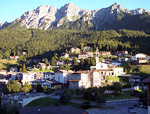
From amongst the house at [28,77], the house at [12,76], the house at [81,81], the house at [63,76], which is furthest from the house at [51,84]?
the house at [12,76]

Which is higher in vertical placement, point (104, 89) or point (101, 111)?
point (104, 89)

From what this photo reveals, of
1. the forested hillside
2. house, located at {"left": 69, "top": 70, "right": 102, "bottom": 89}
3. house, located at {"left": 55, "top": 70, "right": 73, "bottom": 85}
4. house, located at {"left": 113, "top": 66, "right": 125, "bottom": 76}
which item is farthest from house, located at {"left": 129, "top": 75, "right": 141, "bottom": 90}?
the forested hillside

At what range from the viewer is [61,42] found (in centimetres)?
12712

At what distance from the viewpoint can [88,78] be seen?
159ft

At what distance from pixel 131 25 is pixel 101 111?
14774 centimetres

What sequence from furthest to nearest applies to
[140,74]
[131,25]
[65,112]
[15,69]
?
[131,25] → [15,69] → [140,74] → [65,112]

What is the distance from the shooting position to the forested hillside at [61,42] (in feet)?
281

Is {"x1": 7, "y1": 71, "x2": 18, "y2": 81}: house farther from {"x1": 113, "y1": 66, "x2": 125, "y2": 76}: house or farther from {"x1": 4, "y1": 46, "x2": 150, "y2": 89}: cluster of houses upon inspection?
{"x1": 113, "y1": 66, "x2": 125, "y2": 76}: house

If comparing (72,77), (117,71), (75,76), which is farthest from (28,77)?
(117,71)

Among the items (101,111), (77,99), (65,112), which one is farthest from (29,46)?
(65,112)

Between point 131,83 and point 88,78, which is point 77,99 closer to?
point 88,78

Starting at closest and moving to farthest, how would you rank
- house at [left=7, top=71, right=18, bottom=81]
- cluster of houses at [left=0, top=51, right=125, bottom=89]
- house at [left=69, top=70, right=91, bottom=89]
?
house at [left=69, top=70, right=91, bottom=89] < cluster of houses at [left=0, top=51, right=125, bottom=89] < house at [left=7, top=71, right=18, bottom=81]

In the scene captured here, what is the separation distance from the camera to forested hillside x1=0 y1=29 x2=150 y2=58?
85.6m

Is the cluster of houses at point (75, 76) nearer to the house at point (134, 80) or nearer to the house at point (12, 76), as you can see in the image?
the house at point (12, 76)
